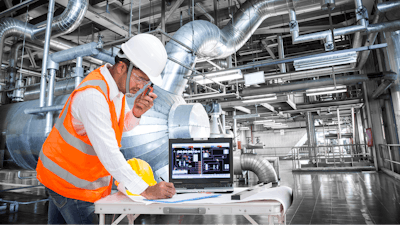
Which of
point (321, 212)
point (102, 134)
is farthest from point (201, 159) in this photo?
point (321, 212)

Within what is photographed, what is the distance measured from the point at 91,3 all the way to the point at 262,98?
766cm

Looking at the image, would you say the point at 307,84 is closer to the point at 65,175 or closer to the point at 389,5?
the point at 389,5

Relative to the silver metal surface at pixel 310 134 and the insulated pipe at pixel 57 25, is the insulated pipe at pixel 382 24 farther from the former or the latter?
the silver metal surface at pixel 310 134

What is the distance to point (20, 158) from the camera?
167 inches

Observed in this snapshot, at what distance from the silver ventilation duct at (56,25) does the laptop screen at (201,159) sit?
4.38m

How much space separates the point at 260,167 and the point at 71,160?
6.94 metres

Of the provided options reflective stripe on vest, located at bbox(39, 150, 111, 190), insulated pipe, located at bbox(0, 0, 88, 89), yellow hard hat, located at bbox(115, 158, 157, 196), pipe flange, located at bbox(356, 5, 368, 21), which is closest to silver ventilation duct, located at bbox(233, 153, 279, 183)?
pipe flange, located at bbox(356, 5, 368, 21)

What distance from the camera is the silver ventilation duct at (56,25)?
5.00 m

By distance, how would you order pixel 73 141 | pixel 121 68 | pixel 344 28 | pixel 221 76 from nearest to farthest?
pixel 73 141, pixel 121 68, pixel 344 28, pixel 221 76

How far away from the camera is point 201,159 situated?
195cm

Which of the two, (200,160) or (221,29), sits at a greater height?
(221,29)

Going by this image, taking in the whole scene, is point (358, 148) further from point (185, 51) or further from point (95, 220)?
point (95, 220)

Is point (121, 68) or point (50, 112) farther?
point (50, 112)

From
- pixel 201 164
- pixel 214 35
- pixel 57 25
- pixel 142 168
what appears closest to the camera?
pixel 201 164
